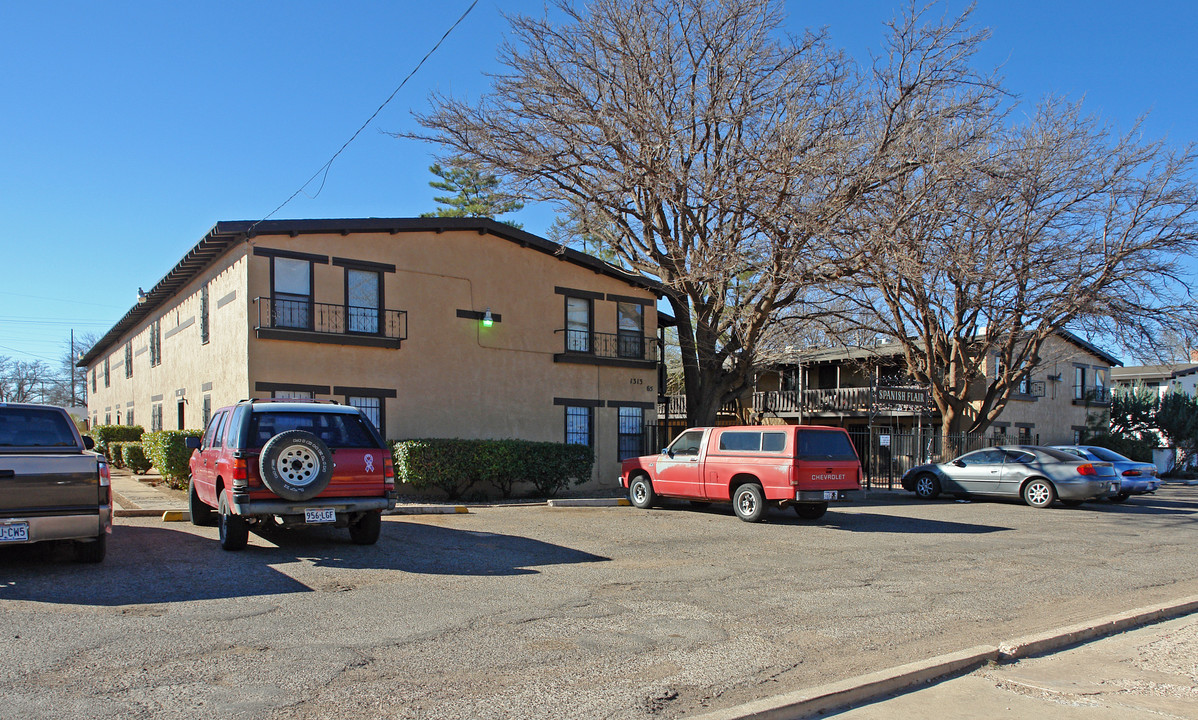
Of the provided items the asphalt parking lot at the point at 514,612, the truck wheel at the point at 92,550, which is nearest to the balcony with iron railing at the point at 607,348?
the asphalt parking lot at the point at 514,612

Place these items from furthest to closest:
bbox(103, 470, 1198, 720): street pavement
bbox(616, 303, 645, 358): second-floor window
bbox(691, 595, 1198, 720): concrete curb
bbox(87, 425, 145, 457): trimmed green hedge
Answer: bbox(87, 425, 145, 457): trimmed green hedge, bbox(616, 303, 645, 358): second-floor window, bbox(103, 470, 1198, 720): street pavement, bbox(691, 595, 1198, 720): concrete curb

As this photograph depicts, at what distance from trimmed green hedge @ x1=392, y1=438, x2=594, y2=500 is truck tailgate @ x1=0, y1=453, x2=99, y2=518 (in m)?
9.65

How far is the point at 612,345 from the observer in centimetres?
2433

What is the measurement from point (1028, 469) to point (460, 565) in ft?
48.5

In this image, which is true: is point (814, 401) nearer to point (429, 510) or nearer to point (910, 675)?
point (429, 510)

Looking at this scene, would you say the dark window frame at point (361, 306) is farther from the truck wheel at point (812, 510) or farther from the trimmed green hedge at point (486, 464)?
the truck wheel at point (812, 510)

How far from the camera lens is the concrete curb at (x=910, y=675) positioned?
5062mm

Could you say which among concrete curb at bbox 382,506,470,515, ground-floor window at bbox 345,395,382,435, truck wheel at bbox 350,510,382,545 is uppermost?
ground-floor window at bbox 345,395,382,435

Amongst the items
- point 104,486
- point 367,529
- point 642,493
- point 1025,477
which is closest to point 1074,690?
point 367,529

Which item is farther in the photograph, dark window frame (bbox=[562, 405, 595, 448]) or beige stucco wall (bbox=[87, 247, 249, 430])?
dark window frame (bbox=[562, 405, 595, 448])

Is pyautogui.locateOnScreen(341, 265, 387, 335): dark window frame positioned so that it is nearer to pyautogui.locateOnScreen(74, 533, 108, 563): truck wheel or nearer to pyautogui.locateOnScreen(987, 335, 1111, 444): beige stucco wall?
pyautogui.locateOnScreen(74, 533, 108, 563): truck wheel

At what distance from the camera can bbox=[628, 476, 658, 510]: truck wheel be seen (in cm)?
1719

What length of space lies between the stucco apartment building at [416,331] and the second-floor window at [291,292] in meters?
0.03

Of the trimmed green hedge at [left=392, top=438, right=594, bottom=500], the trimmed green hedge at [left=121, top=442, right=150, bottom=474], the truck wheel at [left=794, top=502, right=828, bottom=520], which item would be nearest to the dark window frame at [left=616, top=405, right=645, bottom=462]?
the trimmed green hedge at [left=392, top=438, right=594, bottom=500]
